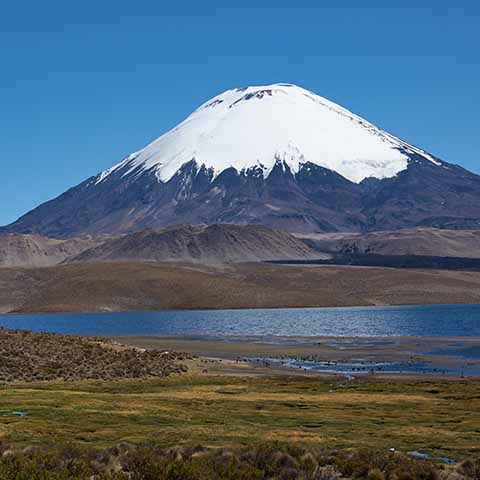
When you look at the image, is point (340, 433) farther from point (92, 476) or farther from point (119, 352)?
point (119, 352)

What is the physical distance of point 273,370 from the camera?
7706cm

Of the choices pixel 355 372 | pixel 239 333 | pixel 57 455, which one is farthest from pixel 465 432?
pixel 239 333

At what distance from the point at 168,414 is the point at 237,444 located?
10.8 meters

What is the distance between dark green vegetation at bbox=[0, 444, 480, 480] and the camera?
67.1 feet

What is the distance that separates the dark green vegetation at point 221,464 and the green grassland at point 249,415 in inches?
122

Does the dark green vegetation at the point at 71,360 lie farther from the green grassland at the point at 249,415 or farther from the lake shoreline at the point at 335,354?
the lake shoreline at the point at 335,354

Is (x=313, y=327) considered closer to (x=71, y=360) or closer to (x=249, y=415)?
(x=71, y=360)

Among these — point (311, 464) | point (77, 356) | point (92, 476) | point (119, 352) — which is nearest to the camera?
point (92, 476)

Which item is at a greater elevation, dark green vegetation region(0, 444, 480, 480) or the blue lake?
dark green vegetation region(0, 444, 480, 480)

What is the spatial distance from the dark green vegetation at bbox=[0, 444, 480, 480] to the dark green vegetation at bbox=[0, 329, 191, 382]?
37.2 metres

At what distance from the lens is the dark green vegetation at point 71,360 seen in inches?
2432

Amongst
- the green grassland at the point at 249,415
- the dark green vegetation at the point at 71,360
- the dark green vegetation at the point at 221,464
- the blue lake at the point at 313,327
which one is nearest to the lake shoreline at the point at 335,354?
the dark green vegetation at the point at 71,360

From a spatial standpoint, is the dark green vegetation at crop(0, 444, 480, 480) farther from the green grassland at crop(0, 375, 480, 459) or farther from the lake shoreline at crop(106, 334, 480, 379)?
the lake shoreline at crop(106, 334, 480, 379)

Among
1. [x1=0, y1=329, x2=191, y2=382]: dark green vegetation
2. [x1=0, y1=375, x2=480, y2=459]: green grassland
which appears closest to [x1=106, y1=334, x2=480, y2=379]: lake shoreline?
[x1=0, y1=329, x2=191, y2=382]: dark green vegetation
